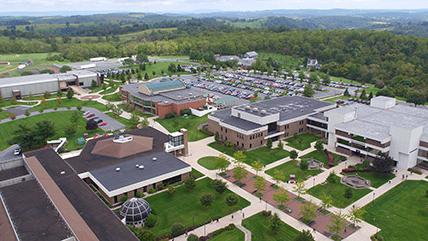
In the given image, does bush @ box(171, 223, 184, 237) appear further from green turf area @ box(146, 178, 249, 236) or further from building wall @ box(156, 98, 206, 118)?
building wall @ box(156, 98, 206, 118)

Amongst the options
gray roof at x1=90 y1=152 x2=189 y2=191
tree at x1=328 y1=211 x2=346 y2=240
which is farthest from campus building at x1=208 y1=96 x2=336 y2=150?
tree at x1=328 y1=211 x2=346 y2=240

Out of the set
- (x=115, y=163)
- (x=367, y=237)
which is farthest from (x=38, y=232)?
(x=367, y=237)

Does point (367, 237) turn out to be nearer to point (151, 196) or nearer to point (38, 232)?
point (151, 196)

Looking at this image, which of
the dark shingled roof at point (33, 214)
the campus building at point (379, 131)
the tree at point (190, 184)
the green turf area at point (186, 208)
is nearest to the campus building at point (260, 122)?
the campus building at point (379, 131)

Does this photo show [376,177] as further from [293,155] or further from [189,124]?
[189,124]

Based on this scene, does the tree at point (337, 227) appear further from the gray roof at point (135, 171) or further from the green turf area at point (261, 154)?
the gray roof at point (135, 171)

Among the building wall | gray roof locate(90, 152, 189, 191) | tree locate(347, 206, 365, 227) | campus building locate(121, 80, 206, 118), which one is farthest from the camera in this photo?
campus building locate(121, 80, 206, 118)
